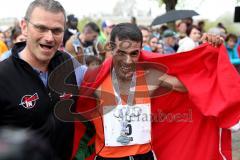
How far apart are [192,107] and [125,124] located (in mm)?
763

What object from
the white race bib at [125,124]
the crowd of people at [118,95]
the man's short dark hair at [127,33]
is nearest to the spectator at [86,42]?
the crowd of people at [118,95]

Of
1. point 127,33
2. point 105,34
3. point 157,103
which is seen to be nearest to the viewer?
point 127,33

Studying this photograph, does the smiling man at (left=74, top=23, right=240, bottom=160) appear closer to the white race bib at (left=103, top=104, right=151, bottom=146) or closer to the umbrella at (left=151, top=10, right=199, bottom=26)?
the white race bib at (left=103, top=104, right=151, bottom=146)

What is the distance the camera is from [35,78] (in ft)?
7.99

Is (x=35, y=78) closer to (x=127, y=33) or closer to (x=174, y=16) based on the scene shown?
(x=127, y=33)

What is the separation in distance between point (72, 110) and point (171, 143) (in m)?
1.02

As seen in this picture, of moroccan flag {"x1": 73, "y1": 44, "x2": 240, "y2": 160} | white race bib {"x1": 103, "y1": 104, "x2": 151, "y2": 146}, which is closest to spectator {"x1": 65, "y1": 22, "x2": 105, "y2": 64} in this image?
moroccan flag {"x1": 73, "y1": 44, "x2": 240, "y2": 160}

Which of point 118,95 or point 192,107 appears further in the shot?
point 192,107

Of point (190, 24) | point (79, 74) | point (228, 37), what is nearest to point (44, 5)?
point (79, 74)

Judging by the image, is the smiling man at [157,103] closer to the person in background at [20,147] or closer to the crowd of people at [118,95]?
the crowd of people at [118,95]

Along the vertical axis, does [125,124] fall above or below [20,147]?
below

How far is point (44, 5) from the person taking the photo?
8.18 ft

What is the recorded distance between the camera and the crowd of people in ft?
7.95

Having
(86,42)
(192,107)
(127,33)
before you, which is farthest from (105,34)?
(127,33)
